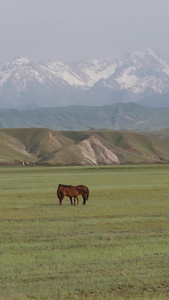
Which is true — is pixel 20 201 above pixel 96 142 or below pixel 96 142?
below

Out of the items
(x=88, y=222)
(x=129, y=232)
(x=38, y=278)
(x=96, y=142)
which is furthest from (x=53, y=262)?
(x=96, y=142)

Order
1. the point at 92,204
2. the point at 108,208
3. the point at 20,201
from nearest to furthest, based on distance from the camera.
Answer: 1. the point at 108,208
2. the point at 92,204
3. the point at 20,201

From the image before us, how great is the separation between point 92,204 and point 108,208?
297cm

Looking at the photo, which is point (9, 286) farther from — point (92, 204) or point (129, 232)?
point (92, 204)

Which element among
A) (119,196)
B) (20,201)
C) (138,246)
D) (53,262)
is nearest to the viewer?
(53,262)

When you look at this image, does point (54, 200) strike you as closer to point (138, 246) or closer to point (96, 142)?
point (138, 246)

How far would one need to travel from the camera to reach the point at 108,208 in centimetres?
3384

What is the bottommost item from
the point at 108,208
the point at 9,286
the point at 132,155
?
the point at 9,286

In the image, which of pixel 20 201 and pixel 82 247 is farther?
pixel 20 201

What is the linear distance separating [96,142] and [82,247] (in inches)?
6754

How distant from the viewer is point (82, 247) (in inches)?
791

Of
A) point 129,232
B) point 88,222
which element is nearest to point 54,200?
point 88,222

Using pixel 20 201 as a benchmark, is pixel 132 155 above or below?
above

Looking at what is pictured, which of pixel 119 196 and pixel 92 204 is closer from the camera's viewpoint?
pixel 92 204
